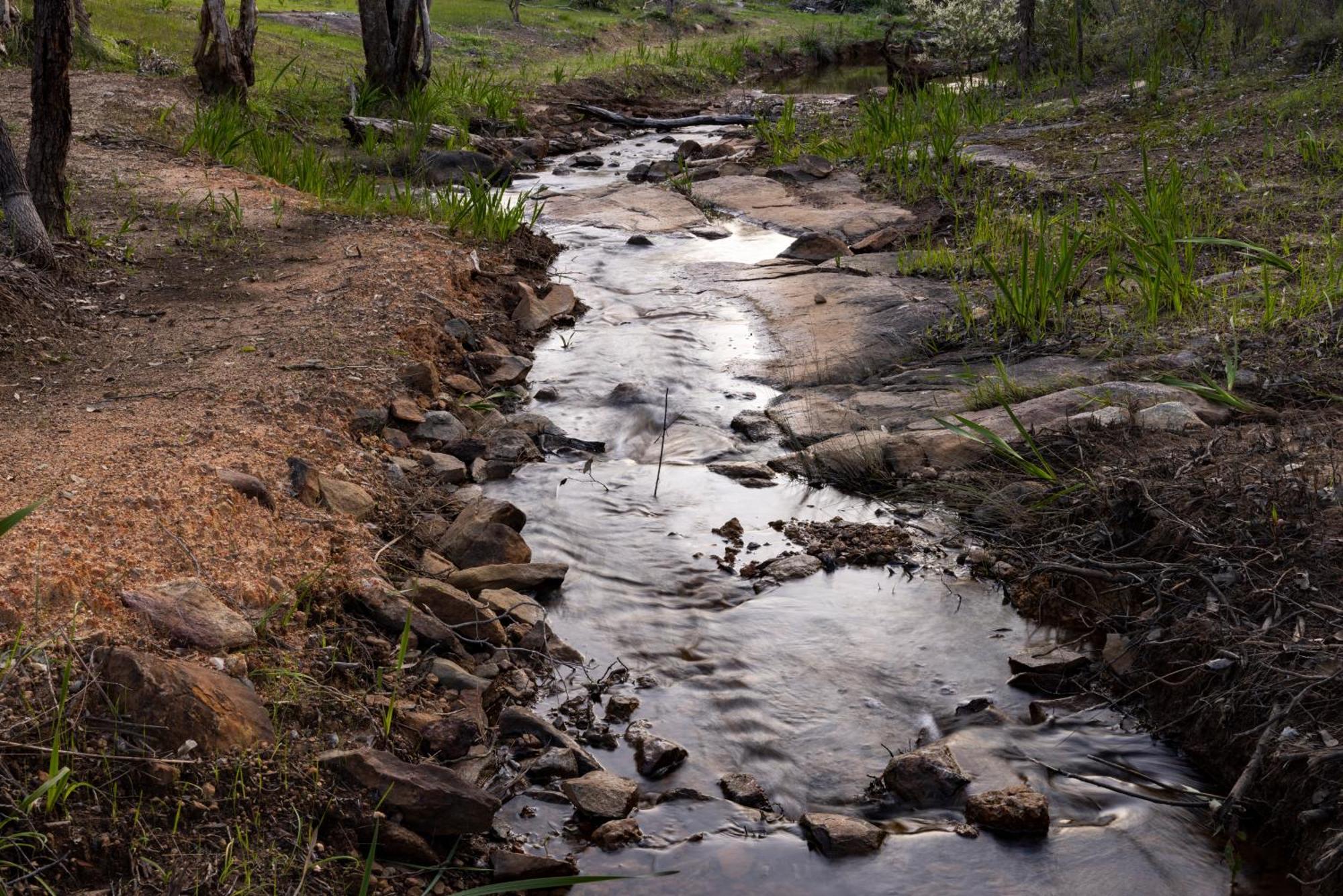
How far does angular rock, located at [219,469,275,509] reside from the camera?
3662 millimetres

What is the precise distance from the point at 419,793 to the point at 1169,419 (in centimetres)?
323

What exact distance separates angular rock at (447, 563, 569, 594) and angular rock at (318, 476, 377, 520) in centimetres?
Answer: 47

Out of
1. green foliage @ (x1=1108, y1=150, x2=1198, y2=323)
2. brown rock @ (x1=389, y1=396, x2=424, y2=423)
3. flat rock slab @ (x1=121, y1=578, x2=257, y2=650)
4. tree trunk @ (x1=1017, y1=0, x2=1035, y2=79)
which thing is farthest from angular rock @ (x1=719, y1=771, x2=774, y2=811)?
tree trunk @ (x1=1017, y1=0, x2=1035, y2=79)

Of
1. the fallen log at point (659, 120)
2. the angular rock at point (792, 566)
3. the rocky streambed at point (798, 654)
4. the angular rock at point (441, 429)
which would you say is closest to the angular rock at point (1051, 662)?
the rocky streambed at point (798, 654)

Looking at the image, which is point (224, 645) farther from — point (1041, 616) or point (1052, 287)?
point (1052, 287)

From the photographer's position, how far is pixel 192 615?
286 centimetres

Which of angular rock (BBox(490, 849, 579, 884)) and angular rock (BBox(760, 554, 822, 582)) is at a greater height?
angular rock (BBox(490, 849, 579, 884))

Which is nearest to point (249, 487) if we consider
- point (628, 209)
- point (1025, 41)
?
point (628, 209)

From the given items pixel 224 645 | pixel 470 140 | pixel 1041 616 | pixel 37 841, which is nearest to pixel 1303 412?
pixel 1041 616

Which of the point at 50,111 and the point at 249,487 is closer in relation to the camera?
the point at 249,487

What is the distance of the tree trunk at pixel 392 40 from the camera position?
12117 millimetres

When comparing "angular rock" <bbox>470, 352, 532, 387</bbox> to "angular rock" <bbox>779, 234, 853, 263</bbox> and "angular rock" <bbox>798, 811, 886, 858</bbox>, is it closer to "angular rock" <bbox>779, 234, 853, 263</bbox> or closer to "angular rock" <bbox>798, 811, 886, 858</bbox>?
"angular rock" <bbox>779, 234, 853, 263</bbox>

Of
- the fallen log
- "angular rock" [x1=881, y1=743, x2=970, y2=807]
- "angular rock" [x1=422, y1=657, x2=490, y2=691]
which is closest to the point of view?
"angular rock" [x1=881, y1=743, x2=970, y2=807]

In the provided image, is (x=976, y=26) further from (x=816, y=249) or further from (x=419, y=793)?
(x=419, y=793)
